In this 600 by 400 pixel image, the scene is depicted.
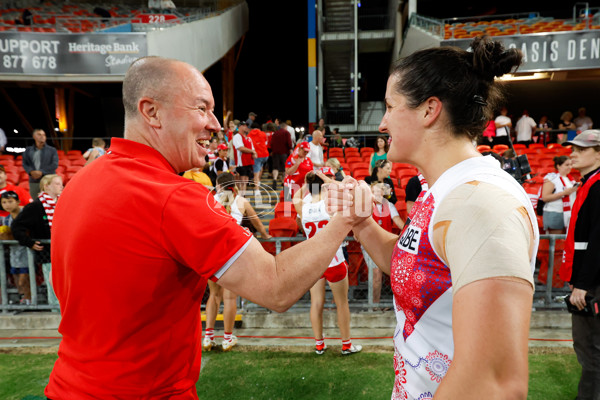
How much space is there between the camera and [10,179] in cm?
888

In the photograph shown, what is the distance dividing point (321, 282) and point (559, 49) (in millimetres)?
12545

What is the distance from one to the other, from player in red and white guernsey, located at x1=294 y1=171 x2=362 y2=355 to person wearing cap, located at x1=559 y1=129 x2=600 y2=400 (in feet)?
6.63

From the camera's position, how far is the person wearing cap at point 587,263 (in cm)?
271

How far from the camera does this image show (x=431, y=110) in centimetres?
113

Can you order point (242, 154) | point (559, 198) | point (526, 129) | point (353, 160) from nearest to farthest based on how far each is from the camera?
point (559, 198) < point (242, 154) < point (353, 160) < point (526, 129)

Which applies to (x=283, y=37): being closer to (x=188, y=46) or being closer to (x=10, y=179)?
(x=188, y=46)

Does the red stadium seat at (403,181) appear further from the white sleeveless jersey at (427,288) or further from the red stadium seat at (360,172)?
the white sleeveless jersey at (427,288)

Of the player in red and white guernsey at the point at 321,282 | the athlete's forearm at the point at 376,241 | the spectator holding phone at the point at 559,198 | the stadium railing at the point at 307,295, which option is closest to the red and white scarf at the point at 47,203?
the stadium railing at the point at 307,295

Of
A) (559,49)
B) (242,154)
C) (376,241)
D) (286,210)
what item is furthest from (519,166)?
(559,49)

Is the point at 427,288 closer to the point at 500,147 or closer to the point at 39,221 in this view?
the point at 39,221

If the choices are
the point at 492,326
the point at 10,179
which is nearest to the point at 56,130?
the point at 10,179

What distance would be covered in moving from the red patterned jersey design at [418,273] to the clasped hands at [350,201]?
0.20 meters

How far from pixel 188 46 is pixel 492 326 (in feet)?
48.9

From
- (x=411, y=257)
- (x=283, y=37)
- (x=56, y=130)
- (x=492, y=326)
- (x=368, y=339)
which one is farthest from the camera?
(x=283, y=37)
